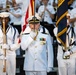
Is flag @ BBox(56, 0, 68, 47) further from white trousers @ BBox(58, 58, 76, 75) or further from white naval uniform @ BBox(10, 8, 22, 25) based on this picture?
white naval uniform @ BBox(10, 8, 22, 25)

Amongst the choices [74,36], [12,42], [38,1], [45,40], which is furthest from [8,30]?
[38,1]

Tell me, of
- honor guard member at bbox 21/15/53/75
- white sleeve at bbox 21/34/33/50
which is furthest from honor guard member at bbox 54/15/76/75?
white sleeve at bbox 21/34/33/50

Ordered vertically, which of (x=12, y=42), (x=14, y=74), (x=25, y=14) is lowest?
(x=14, y=74)

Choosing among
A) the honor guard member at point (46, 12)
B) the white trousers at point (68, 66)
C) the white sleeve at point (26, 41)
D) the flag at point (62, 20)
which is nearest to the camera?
the white sleeve at point (26, 41)

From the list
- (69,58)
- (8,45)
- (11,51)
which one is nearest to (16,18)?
(11,51)

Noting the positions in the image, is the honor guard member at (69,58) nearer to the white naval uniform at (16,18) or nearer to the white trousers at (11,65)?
the white trousers at (11,65)

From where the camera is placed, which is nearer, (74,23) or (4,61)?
(4,61)

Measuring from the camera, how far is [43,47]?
396 inches

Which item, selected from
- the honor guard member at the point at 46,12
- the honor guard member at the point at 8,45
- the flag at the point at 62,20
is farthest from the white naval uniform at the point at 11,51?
the honor guard member at the point at 46,12

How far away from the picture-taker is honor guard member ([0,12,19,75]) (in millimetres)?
10195

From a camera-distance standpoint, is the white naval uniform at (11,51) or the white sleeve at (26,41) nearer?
the white sleeve at (26,41)

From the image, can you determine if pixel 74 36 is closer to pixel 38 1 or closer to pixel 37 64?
pixel 37 64

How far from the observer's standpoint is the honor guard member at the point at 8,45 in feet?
33.4

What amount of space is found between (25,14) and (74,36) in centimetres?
174
